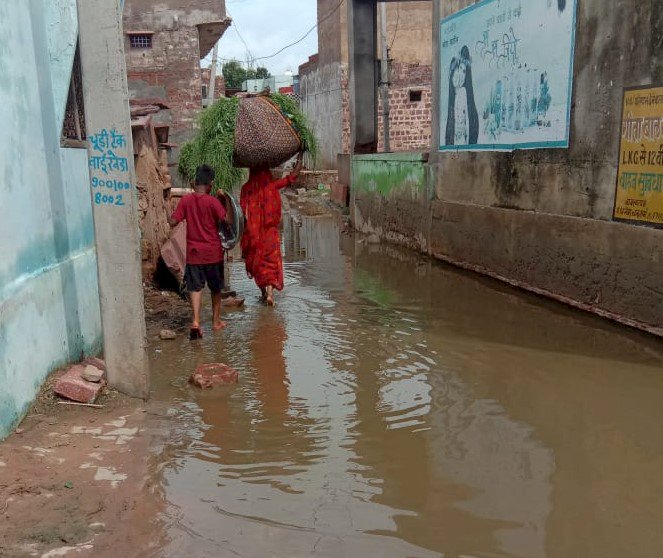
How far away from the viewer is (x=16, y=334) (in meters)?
3.43

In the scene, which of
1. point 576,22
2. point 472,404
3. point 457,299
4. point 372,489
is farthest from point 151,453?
point 576,22

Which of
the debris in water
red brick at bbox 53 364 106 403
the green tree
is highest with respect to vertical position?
the green tree

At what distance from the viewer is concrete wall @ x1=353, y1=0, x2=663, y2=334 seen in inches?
212

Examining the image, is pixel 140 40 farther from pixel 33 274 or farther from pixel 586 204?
pixel 33 274

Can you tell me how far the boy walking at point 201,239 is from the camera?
584 centimetres

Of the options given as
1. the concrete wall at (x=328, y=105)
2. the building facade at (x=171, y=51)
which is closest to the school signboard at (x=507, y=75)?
the building facade at (x=171, y=51)

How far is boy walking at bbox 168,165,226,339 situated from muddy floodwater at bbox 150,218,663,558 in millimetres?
359

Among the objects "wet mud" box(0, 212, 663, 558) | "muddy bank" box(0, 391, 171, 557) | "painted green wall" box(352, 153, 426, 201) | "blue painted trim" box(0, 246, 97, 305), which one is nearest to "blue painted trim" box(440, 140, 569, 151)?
"painted green wall" box(352, 153, 426, 201)

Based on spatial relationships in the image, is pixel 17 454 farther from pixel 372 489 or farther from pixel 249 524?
pixel 372 489

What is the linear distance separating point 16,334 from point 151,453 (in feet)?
3.14

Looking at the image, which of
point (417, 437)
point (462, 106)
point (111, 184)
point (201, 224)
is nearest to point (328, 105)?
point (462, 106)

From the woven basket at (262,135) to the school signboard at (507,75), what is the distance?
2643mm

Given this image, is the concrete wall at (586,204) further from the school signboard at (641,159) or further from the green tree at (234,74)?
the green tree at (234,74)

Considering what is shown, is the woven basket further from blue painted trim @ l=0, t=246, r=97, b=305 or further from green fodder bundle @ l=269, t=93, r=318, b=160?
blue painted trim @ l=0, t=246, r=97, b=305
